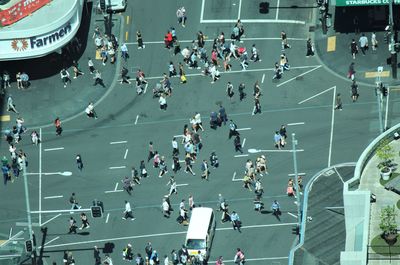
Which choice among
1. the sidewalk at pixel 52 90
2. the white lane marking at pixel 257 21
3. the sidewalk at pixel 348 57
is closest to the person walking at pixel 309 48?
the sidewalk at pixel 348 57

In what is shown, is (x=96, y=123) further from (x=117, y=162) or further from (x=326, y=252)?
(x=326, y=252)

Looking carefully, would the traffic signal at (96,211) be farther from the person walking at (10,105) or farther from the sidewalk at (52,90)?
the person walking at (10,105)

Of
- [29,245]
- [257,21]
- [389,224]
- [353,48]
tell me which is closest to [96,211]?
[29,245]

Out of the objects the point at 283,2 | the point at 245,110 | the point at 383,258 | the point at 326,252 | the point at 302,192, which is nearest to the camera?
the point at 383,258

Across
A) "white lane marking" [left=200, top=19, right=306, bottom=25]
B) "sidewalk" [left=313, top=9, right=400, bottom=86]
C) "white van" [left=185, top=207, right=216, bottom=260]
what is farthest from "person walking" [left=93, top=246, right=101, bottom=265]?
"white lane marking" [left=200, top=19, right=306, bottom=25]

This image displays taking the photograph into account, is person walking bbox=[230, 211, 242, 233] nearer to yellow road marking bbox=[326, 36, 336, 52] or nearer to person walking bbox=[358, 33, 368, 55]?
yellow road marking bbox=[326, 36, 336, 52]

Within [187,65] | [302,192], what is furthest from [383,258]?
[187,65]
